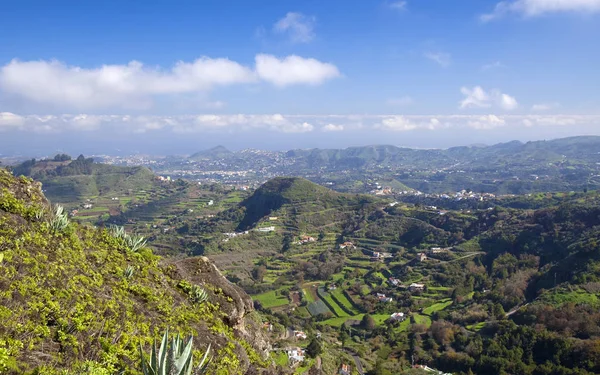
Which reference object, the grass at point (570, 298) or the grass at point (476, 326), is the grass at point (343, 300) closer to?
the grass at point (476, 326)

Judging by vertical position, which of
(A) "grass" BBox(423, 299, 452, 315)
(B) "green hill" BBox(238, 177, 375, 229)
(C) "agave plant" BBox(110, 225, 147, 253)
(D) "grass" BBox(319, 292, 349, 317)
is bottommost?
(D) "grass" BBox(319, 292, 349, 317)

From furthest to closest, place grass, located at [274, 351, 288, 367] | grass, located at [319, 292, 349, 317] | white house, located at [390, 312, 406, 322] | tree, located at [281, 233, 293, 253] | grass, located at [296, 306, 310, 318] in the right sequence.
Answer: tree, located at [281, 233, 293, 253] → grass, located at [319, 292, 349, 317] → grass, located at [296, 306, 310, 318] → white house, located at [390, 312, 406, 322] → grass, located at [274, 351, 288, 367]

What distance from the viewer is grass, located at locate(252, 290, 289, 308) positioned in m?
50.6

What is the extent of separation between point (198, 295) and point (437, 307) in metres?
44.7

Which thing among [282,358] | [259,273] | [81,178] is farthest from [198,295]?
[81,178]

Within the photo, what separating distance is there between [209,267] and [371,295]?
149 ft

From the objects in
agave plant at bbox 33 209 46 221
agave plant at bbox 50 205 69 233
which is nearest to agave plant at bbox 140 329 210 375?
agave plant at bbox 50 205 69 233

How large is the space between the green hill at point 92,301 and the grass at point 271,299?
40873mm

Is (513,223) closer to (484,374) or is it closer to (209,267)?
(484,374)

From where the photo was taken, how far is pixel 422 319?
146 ft

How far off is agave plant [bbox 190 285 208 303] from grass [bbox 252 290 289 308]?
4185 centimetres

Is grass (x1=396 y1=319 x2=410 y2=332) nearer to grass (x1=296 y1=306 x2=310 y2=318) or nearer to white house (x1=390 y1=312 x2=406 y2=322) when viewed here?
white house (x1=390 y1=312 x2=406 y2=322)

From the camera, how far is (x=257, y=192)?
107 m

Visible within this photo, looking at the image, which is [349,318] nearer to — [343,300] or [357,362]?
[343,300]
